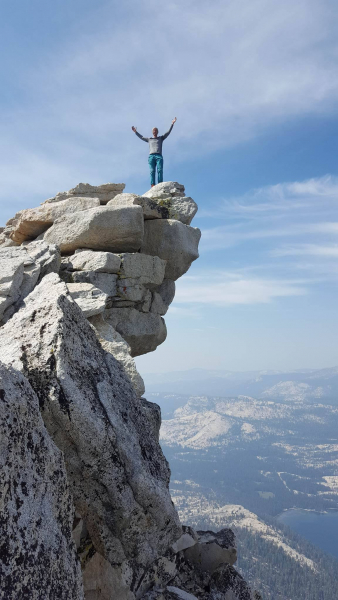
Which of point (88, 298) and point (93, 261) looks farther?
point (93, 261)

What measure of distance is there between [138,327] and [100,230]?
5137 mm

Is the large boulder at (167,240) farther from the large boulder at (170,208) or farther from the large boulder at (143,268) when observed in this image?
the large boulder at (143,268)

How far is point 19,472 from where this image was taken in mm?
5223

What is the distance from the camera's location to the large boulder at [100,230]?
18375 mm

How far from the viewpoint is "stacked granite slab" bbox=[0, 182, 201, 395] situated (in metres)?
16.1

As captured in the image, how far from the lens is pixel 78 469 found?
7098 millimetres

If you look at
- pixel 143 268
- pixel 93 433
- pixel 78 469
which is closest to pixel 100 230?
pixel 143 268

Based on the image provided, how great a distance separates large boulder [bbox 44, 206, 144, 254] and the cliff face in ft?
8.03

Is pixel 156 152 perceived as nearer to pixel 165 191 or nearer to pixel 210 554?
pixel 165 191

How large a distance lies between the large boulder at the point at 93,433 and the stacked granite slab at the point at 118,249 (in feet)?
20.1

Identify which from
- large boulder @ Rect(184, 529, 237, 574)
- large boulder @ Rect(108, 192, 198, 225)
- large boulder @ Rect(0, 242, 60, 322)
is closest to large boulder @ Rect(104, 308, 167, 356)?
large boulder @ Rect(0, 242, 60, 322)

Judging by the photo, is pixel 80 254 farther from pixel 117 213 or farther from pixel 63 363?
pixel 63 363

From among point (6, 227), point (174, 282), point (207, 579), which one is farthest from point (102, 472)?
point (6, 227)

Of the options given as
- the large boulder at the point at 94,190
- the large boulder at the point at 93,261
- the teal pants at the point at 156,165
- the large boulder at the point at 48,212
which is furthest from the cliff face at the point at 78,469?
the teal pants at the point at 156,165
